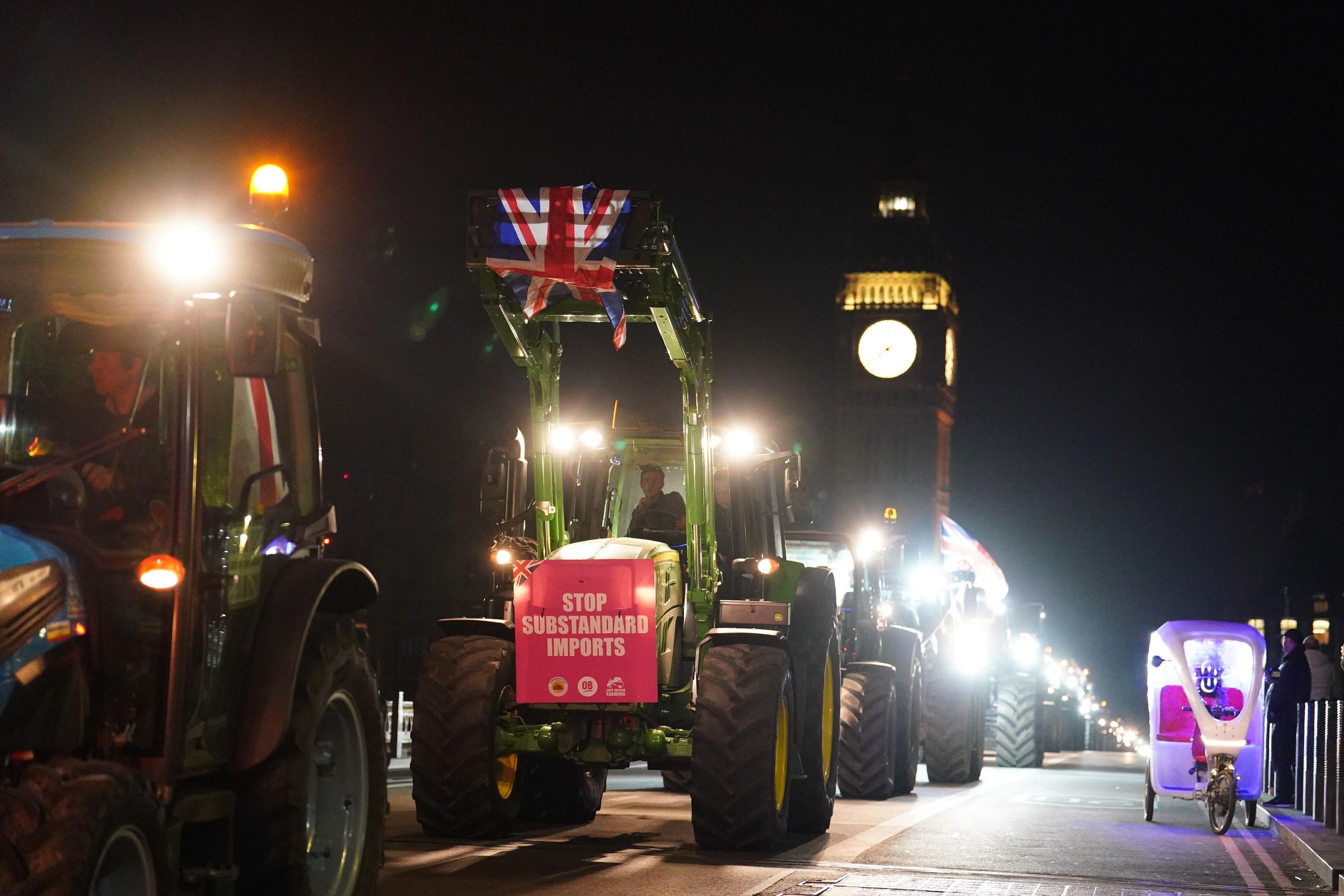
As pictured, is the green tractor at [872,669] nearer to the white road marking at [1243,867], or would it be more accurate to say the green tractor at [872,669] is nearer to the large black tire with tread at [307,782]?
the white road marking at [1243,867]

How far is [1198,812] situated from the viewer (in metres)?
19.6

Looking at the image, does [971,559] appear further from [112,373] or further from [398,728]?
[112,373]

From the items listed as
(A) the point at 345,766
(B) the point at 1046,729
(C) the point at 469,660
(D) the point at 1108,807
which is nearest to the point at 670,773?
(D) the point at 1108,807

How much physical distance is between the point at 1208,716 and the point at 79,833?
12928mm

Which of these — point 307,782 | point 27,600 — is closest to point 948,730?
point 307,782

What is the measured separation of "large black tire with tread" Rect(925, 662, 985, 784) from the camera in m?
22.8

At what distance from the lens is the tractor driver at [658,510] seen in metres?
13.5

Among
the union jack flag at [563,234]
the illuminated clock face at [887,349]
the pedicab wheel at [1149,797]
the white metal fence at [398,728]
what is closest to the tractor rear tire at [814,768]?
the union jack flag at [563,234]

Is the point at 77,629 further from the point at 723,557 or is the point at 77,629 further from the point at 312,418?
the point at 723,557

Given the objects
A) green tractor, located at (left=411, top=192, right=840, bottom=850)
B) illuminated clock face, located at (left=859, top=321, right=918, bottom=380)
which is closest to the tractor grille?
green tractor, located at (left=411, top=192, right=840, bottom=850)

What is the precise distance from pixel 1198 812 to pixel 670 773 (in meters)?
Result: 5.90

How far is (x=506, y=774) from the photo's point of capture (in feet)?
43.2

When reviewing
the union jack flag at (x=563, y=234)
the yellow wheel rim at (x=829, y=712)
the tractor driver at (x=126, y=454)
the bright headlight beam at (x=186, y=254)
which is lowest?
the yellow wheel rim at (x=829, y=712)

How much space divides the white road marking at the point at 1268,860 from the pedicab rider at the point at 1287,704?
240 centimetres
